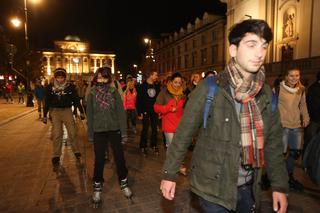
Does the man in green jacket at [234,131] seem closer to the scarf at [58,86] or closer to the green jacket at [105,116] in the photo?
the green jacket at [105,116]

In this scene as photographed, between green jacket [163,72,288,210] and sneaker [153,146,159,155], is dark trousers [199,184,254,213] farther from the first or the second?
sneaker [153,146,159,155]

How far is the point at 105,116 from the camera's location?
4.55 m

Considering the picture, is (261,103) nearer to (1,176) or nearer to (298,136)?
(298,136)

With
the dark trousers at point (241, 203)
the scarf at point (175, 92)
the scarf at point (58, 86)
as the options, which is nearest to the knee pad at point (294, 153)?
the scarf at point (175, 92)

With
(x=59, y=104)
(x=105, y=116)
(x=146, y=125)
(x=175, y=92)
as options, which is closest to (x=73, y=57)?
(x=146, y=125)

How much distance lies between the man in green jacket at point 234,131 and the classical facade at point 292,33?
19.5m

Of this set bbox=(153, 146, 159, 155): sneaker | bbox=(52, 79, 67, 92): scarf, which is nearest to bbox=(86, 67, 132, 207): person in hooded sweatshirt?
bbox=(52, 79, 67, 92): scarf

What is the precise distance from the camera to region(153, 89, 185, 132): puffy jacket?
18.3 ft

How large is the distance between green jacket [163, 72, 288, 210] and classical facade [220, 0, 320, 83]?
19.3 m

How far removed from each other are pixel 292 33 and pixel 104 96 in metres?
23.9

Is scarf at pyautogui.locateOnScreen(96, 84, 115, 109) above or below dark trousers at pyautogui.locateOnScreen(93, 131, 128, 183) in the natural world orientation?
above

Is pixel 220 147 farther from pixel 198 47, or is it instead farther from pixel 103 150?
pixel 198 47

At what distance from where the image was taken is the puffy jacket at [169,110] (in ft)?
18.3

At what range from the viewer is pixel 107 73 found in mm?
4656
